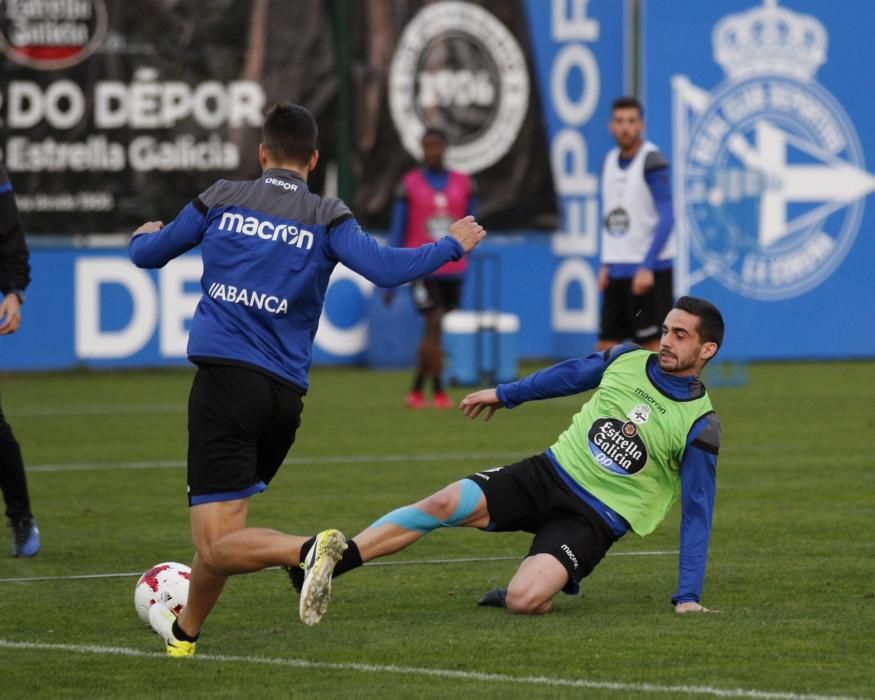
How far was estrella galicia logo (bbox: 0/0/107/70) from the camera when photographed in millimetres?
20344

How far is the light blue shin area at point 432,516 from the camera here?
7.17 m

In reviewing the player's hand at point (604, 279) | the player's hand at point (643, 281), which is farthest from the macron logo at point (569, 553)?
the player's hand at point (604, 279)

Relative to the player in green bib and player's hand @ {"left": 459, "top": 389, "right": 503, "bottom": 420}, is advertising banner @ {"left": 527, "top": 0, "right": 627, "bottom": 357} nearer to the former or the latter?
the player in green bib

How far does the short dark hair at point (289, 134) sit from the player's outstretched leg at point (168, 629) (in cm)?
168

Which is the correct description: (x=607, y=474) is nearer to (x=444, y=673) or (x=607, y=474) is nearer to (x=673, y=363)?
(x=673, y=363)

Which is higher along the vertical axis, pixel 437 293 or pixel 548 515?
pixel 548 515

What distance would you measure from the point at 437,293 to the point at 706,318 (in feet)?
32.2

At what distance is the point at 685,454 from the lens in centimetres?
745

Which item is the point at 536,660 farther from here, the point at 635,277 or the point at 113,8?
the point at 113,8

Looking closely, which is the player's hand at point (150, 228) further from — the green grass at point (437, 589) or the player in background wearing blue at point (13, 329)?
the player in background wearing blue at point (13, 329)

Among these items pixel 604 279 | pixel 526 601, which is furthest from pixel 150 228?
pixel 604 279

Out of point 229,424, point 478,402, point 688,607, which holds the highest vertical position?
point 229,424

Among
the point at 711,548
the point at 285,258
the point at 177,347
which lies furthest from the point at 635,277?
the point at 177,347

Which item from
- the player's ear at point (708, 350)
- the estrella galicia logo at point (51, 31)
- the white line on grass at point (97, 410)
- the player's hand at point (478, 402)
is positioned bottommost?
the white line on grass at point (97, 410)
